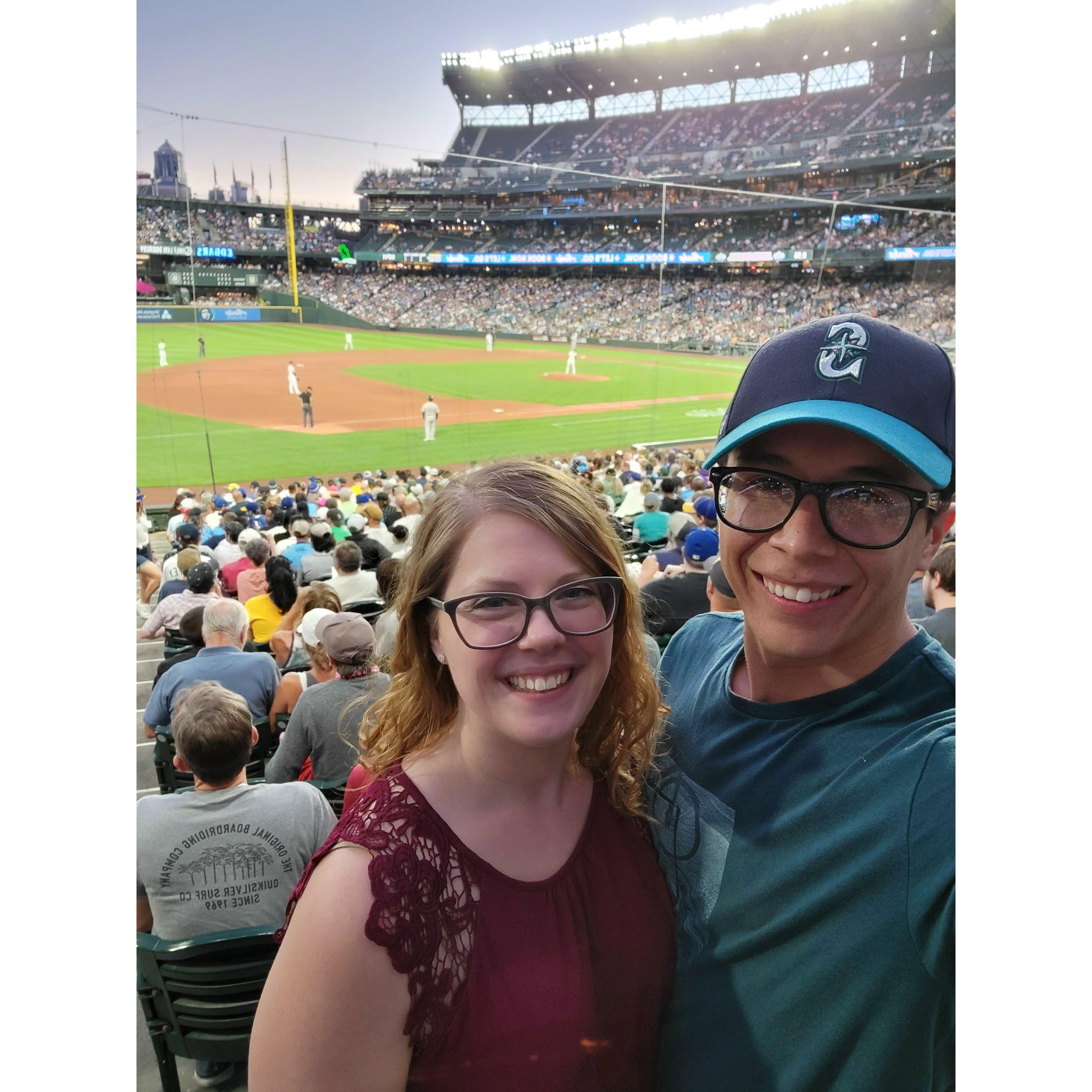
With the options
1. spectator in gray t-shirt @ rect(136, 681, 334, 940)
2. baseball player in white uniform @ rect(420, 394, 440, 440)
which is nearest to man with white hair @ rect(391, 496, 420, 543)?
spectator in gray t-shirt @ rect(136, 681, 334, 940)

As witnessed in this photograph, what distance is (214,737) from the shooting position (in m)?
2.66

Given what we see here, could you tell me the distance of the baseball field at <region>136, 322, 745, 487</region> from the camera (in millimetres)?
17438

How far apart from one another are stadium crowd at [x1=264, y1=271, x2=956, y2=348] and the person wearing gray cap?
70.4 feet

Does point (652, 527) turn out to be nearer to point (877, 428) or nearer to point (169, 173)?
point (877, 428)

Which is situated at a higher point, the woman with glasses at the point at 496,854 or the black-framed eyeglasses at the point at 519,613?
the black-framed eyeglasses at the point at 519,613

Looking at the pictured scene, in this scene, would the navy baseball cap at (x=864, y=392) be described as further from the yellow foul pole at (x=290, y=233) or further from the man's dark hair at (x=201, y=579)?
the yellow foul pole at (x=290, y=233)

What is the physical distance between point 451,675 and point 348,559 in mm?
4621

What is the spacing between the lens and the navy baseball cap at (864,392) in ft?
4.03

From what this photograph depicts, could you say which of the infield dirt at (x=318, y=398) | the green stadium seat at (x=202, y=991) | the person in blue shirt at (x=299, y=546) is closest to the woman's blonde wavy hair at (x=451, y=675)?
→ the green stadium seat at (x=202, y=991)

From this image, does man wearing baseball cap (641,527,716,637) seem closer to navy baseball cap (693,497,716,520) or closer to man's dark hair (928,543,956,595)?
navy baseball cap (693,497,716,520)

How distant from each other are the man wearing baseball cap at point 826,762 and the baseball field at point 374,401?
1556 cm

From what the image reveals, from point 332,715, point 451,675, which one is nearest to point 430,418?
point 332,715
